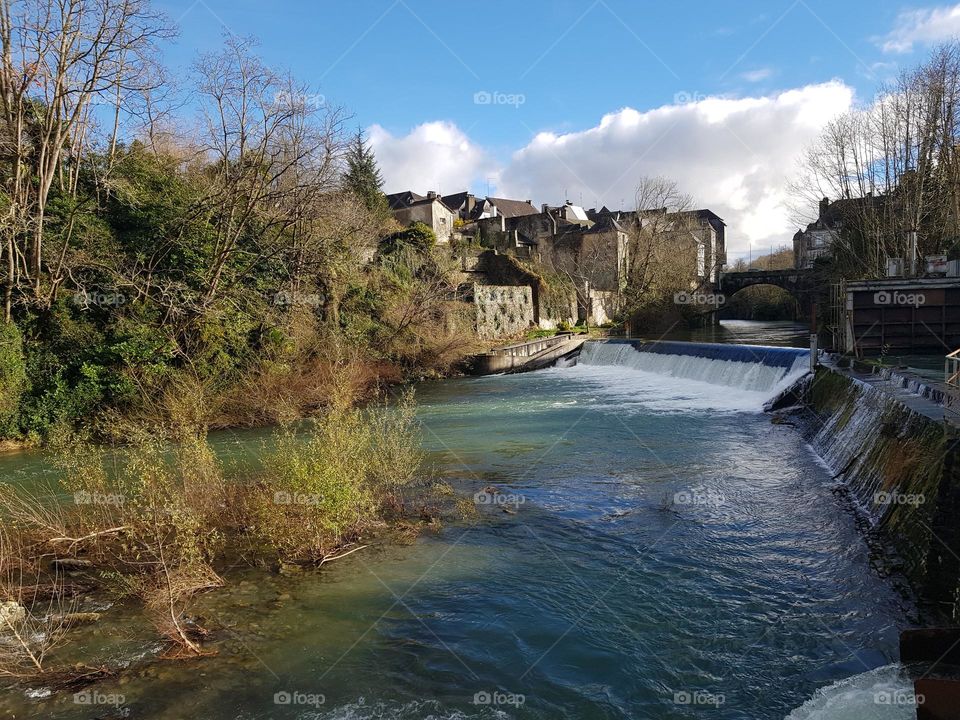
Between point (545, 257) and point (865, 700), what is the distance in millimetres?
54364

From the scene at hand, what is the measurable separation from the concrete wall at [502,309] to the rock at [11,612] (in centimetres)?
3121

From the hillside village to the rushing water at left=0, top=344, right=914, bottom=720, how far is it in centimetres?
2771

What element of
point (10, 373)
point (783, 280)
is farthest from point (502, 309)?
point (783, 280)

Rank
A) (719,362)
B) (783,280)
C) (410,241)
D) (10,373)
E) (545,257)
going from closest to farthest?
(10,373) → (719,362) → (410,241) → (783,280) → (545,257)

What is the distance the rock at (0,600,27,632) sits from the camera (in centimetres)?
658

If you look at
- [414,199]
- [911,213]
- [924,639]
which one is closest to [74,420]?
[924,639]

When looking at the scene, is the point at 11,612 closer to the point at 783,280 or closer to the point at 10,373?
the point at 10,373

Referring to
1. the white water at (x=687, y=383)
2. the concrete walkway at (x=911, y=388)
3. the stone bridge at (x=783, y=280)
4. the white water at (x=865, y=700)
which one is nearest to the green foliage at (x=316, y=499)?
the white water at (x=865, y=700)

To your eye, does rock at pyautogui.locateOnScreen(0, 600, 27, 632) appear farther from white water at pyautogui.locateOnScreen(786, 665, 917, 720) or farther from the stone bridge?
the stone bridge

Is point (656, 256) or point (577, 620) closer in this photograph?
point (577, 620)

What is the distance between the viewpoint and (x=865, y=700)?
A: 5.45m

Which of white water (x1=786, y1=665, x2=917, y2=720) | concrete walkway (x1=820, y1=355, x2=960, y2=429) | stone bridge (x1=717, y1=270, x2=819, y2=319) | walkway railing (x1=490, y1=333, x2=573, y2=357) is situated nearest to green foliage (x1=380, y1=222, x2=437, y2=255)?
walkway railing (x1=490, y1=333, x2=573, y2=357)

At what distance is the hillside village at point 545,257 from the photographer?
138 feet

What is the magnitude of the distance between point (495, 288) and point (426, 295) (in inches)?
340
